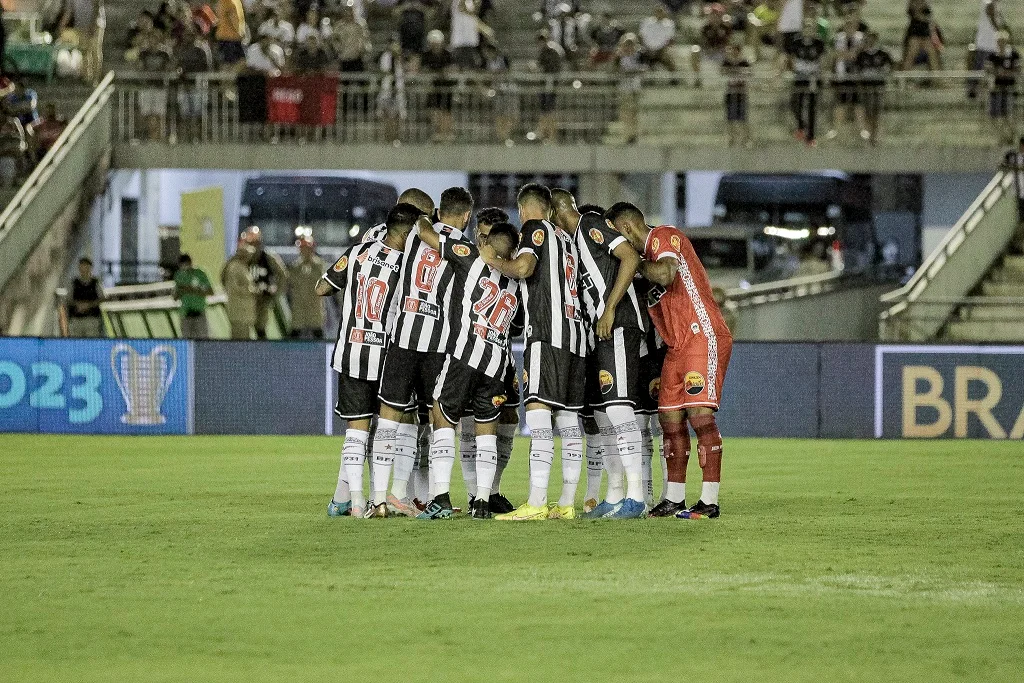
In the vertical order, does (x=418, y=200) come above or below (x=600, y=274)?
above

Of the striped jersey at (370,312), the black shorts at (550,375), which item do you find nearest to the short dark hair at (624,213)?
the black shorts at (550,375)

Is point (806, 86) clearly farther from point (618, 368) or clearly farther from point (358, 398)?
point (358, 398)

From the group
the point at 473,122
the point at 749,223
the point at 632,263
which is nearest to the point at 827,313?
the point at 749,223

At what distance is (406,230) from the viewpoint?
10969 millimetres

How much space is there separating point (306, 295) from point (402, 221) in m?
15.3

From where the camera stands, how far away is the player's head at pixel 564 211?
443 inches

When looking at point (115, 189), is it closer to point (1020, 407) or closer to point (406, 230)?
point (1020, 407)

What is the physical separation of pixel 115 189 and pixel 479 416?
20.2 meters

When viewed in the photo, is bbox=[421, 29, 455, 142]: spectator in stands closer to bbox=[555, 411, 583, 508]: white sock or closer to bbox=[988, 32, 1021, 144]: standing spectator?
bbox=[988, 32, 1021, 144]: standing spectator

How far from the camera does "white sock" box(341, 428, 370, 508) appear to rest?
36.0 ft

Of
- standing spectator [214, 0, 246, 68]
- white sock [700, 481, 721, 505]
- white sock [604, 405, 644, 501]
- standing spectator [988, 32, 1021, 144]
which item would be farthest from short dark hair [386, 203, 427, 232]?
standing spectator [988, 32, 1021, 144]

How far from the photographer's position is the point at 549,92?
2819 cm

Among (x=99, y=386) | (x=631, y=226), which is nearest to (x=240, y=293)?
(x=99, y=386)

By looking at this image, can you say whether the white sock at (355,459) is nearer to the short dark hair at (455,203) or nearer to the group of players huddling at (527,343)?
the group of players huddling at (527,343)
